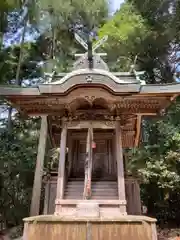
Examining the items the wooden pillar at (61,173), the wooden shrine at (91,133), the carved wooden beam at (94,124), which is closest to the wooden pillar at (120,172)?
the wooden shrine at (91,133)

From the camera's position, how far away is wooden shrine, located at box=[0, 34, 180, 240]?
4672mm

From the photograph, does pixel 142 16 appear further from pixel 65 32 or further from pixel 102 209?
pixel 102 209

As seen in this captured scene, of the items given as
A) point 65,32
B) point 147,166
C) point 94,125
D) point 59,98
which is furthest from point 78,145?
point 65,32

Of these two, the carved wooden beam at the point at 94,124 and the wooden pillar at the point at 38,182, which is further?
the wooden pillar at the point at 38,182

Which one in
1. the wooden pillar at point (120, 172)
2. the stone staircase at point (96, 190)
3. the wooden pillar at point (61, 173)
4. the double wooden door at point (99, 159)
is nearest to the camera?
the wooden pillar at point (120, 172)

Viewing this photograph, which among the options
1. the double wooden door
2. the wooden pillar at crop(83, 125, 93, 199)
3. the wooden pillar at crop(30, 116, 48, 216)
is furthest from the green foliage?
the wooden pillar at crop(83, 125, 93, 199)

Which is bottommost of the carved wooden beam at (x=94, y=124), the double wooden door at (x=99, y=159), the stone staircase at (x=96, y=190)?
the stone staircase at (x=96, y=190)

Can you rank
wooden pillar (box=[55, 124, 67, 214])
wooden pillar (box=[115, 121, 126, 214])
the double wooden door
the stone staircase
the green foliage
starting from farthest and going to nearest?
1. the green foliage
2. the double wooden door
3. the stone staircase
4. wooden pillar (box=[55, 124, 67, 214])
5. wooden pillar (box=[115, 121, 126, 214])

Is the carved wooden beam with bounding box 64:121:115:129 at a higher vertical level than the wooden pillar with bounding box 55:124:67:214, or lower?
higher

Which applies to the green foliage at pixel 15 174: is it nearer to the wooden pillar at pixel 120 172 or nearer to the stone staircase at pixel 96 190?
the stone staircase at pixel 96 190

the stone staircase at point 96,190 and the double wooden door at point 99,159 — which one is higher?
the double wooden door at point 99,159

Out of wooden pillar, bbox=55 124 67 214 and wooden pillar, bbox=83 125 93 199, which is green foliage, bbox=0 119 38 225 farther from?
wooden pillar, bbox=83 125 93 199

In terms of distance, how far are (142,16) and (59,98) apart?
972 centimetres

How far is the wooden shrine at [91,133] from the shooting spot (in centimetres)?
467
